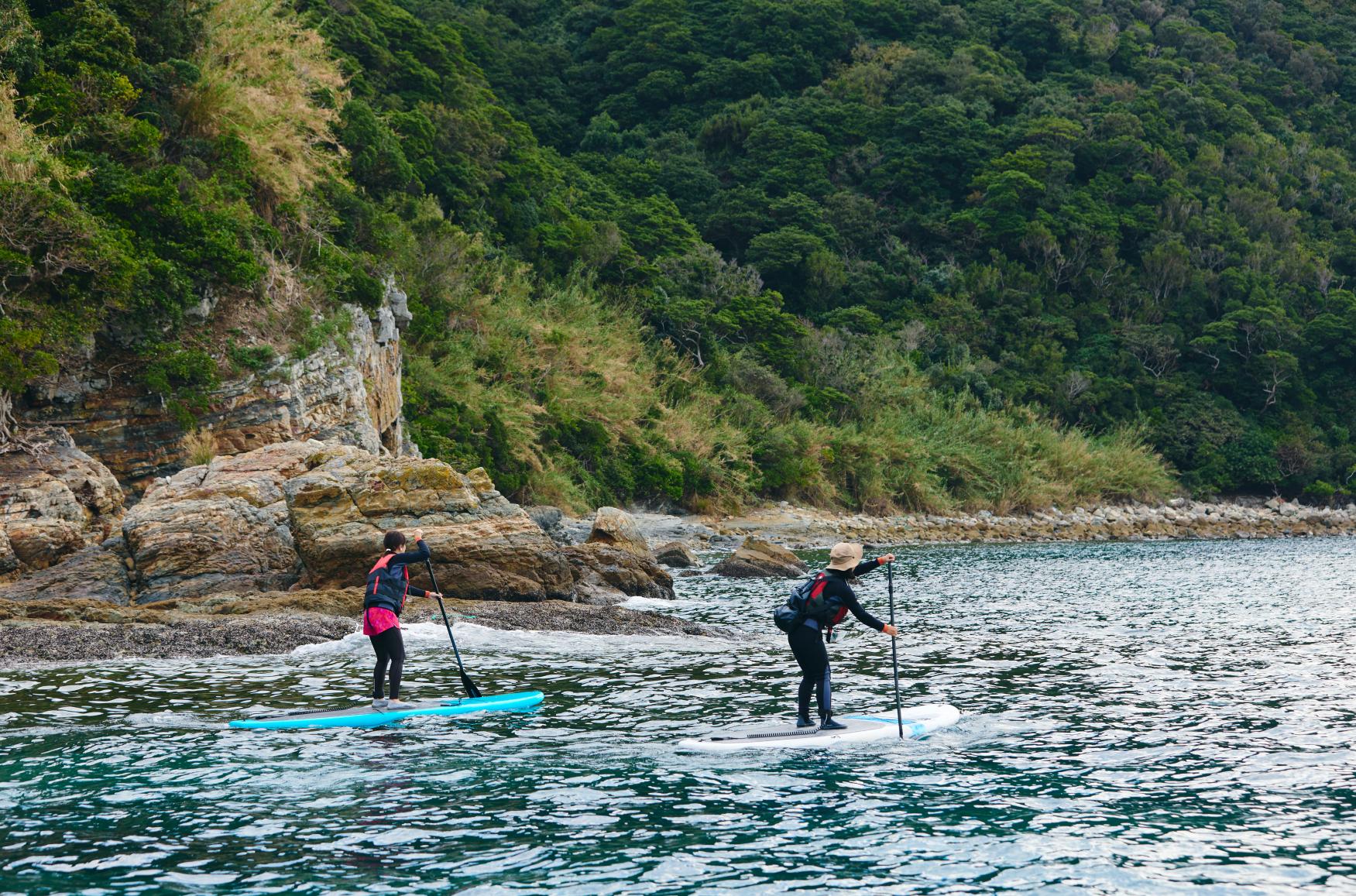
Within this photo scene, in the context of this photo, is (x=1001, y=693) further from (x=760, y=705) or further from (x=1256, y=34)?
(x=1256, y=34)

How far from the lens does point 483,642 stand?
19.0 meters

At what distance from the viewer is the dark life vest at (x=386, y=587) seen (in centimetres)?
1345

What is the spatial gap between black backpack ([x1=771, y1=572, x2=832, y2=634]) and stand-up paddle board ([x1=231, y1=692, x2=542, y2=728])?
355cm

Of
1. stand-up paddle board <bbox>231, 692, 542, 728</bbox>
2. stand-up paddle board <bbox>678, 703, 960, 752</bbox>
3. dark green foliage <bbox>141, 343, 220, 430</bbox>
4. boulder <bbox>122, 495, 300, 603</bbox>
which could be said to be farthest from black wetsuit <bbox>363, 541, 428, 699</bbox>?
dark green foliage <bbox>141, 343, 220, 430</bbox>

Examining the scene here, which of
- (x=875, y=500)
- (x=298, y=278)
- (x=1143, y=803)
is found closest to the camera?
(x=1143, y=803)

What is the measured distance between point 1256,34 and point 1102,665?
11030 cm

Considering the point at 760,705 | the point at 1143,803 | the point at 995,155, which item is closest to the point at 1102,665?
the point at 760,705

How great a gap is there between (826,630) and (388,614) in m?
5.05

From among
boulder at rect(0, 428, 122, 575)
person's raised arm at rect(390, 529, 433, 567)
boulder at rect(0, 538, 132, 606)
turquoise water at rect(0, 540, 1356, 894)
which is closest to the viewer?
turquoise water at rect(0, 540, 1356, 894)

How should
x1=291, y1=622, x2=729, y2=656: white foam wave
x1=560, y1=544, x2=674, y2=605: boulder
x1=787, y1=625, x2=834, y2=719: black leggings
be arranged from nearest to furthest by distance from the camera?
1. x1=787, y1=625, x2=834, y2=719: black leggings
2. x1=291, y1=622, x2=729, y2=656: white foam wave
3. x1=560, y1=544, x2=674, y2=605: boulder

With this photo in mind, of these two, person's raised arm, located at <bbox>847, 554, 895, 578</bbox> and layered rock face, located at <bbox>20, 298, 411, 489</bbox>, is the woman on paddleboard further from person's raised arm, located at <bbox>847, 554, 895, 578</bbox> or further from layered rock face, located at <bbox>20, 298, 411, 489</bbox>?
layered rock face, located at <bbox>20, 298, 411, 489</bbox>

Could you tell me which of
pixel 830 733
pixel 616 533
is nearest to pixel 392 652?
pixel 830 733

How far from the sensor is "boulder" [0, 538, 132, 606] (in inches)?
822

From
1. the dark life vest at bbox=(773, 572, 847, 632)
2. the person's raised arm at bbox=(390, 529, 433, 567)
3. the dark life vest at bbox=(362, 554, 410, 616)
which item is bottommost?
the dark life vest at bbox=(773, 572, 847, 632)
